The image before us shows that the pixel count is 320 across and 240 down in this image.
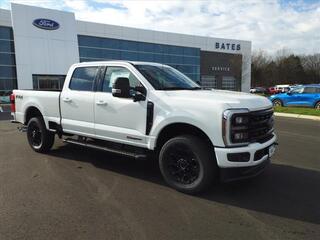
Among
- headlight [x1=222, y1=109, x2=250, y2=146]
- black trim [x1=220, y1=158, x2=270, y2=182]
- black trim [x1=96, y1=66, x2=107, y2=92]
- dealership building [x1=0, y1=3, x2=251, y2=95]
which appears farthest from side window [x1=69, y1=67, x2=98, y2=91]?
dealership building [x1=0, y1=3, x2=251, y2=95]

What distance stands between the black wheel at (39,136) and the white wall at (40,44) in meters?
35.4

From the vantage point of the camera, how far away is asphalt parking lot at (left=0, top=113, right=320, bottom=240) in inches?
161

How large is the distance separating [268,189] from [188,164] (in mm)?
1349

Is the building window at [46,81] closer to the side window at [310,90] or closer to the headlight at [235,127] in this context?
the side window at [310,90]

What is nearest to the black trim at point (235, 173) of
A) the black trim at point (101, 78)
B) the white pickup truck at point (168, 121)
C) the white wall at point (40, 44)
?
the white pickup truck at point (168, 121)

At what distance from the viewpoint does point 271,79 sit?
83562mm

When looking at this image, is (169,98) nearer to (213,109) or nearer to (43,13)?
(213,109)

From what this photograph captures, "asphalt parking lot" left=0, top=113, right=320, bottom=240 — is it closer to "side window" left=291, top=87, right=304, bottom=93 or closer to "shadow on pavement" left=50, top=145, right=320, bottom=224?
"shadow on pavement" left=50, top=145, right=320, bottom=224

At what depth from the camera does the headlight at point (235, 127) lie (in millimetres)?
4840

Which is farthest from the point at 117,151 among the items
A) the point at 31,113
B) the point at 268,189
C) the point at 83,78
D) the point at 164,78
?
the point at 31,113

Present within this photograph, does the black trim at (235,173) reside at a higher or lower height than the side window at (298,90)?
lower

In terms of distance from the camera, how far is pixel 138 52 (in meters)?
55.7

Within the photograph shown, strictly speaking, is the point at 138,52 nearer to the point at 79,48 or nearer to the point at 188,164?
the point at 79,48

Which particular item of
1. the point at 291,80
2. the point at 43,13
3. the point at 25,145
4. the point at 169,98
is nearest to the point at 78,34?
the point at 43,13
